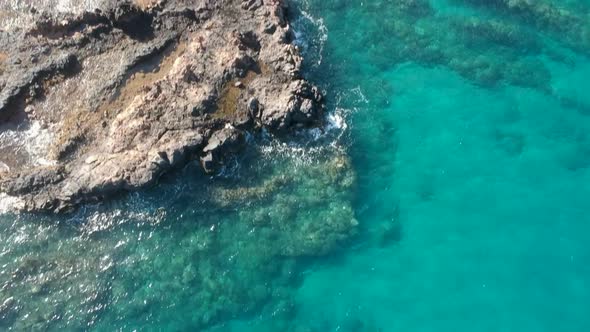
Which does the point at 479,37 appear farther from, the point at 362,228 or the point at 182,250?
the point at 182,250

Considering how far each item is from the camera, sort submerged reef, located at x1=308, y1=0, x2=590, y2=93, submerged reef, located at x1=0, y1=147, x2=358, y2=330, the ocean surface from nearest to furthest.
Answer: submerged reef, located at x1=0, y1=147, x2=358, y2=330 < the ocean surface < submerged reef, located at x1=308, y1=0, x2=590, y2=93

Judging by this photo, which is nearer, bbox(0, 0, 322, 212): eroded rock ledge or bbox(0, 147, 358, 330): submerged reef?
bbox(0, 147, 358, 330): submerged reef

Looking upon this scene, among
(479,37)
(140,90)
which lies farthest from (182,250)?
(479,37)

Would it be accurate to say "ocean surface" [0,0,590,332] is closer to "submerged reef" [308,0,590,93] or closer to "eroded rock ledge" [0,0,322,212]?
"submerged reef" [308,0,590,93]

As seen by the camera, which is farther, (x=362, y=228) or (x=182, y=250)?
(x=362, y=228)

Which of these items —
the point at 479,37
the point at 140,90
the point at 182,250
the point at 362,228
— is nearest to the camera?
the point at 182,250

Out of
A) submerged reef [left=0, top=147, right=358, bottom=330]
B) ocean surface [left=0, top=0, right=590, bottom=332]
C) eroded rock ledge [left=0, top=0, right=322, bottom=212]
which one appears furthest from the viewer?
eroded rock ledge [left=0, top=0, right=322, bottom=212]

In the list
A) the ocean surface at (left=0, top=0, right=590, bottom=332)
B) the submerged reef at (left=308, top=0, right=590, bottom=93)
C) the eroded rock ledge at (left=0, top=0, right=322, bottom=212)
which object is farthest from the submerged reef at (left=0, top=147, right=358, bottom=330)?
the submerged reef at (left=308, top=0, right=590, bottom=93)
